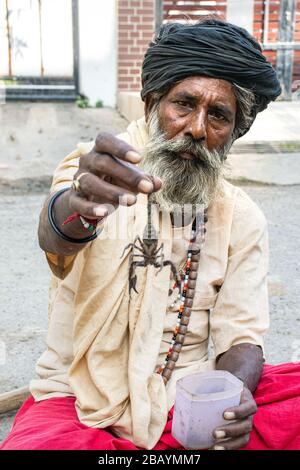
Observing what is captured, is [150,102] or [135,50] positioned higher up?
[150,102]

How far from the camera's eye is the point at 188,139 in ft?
7.86

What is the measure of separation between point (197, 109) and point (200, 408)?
0.97m

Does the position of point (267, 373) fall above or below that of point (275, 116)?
above

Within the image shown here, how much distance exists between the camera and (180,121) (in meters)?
2.40

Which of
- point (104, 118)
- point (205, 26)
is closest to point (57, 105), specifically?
point (104, 118)

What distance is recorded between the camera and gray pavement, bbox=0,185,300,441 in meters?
3.72

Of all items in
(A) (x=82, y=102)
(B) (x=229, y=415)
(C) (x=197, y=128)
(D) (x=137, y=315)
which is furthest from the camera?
(A) (x=82, y=102)

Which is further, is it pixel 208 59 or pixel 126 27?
pixel 126 27

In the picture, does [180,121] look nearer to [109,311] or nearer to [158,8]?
[109,311]

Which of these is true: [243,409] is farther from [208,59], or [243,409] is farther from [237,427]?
[208,59]

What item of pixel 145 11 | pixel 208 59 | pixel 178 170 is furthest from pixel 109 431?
pixel 145 11

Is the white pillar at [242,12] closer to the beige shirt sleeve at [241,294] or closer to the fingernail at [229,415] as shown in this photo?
the beige shirt sleeve at [241,294]
